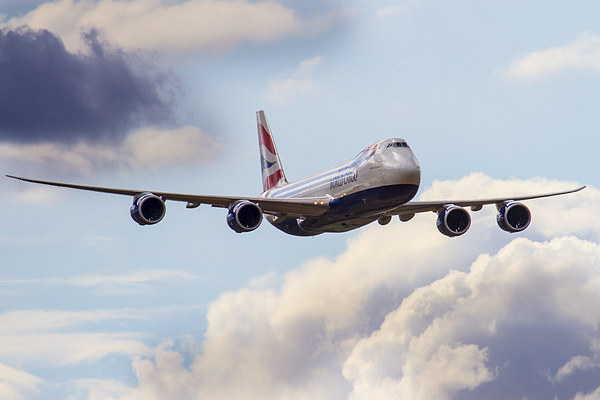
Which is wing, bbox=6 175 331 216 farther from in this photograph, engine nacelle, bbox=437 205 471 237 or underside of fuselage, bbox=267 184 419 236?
engine nacelle, bbox=437 205 471 237

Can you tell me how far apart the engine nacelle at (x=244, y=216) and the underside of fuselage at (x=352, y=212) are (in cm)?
515

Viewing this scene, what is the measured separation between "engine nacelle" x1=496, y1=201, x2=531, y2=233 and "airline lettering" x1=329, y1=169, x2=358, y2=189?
47.2ft

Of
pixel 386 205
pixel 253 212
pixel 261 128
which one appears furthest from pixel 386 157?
pixel 261 128

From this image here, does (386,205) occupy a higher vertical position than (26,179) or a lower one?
lower

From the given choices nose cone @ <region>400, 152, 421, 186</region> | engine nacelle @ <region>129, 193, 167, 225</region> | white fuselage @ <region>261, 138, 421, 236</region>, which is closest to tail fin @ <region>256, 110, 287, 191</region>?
white fuselage @ <region>261, 138, 421, 236</region>

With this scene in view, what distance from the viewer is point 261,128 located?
4043 inches

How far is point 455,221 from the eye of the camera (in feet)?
274

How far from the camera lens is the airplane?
73875 mm

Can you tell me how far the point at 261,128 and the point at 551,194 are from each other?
2946cm

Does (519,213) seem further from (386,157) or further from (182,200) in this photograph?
(182,200)

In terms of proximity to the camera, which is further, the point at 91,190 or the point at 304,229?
the point at 304,229

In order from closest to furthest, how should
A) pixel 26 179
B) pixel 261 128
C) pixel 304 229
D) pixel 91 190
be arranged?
pixel 26 179
pixel 91 190
pixel 304 229
pixel 261 128

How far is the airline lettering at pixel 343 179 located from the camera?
75.9 meters

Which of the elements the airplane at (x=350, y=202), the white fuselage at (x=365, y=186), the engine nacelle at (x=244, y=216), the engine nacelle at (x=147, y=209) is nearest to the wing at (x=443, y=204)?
the airplane at (x=350, y=202)
